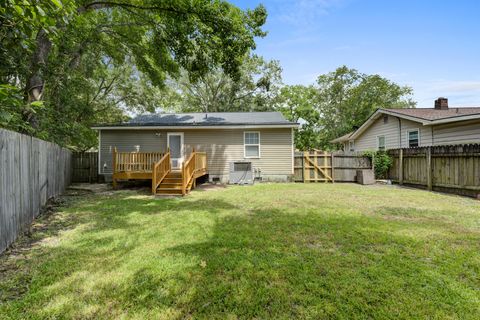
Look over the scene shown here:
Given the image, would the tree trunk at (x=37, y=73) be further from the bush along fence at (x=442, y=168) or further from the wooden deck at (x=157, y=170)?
the bush along fence at (x=442, y=168)

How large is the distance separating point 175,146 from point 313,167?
7.30 meters

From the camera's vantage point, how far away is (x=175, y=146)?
12.1m

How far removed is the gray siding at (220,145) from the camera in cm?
1197

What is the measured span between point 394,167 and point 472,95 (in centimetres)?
4117

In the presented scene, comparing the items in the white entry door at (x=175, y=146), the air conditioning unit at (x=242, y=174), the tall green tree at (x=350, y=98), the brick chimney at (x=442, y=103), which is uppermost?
the tall green tree at (x=350, y=98)

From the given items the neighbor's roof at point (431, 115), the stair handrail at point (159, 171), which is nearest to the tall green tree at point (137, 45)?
the stair handrail at point (159, 171)

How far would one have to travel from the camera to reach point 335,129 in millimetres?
30547

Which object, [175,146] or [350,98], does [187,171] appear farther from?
[350,98]

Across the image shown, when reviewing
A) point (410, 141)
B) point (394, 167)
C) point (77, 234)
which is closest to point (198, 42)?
point (77, 234)

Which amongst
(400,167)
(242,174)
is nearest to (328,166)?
(400,167)

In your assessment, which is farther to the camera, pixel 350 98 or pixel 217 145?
pixel 350 98

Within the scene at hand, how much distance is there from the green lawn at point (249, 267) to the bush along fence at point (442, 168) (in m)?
2.74

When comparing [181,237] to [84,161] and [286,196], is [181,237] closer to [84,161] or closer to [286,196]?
[286,196]

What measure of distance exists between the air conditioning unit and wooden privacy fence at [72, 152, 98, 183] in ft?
23.3
